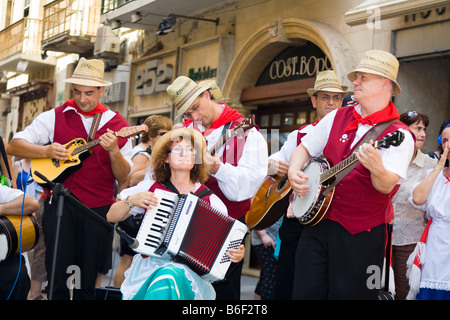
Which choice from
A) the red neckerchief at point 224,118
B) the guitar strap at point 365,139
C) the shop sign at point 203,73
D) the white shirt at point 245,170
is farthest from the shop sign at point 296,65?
the guitar strap at point 365,139

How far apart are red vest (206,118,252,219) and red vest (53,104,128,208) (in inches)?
47.8

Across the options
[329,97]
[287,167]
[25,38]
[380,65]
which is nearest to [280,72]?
[329,97]

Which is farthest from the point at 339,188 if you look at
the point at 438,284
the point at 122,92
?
the point at 122,92

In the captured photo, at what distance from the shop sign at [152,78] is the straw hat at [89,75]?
28.5 ft

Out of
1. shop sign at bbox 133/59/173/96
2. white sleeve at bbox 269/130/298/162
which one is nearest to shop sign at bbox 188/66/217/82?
shop sign at bbox 133/59/173/96

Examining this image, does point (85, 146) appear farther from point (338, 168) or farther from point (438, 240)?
point (438, 240)

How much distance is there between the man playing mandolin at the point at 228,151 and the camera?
4.89 metres

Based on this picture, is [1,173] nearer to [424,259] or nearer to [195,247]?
[195,247]

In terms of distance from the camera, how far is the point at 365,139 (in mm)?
4137

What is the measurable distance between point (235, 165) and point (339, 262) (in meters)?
1.24

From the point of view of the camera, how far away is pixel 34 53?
23.5 m

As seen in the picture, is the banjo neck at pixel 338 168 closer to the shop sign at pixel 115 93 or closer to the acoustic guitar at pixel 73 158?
the acoustic guitar at pixel 73 158

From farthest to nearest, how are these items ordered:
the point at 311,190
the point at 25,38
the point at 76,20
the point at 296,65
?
the point at 25,38 → the point at 76,20 → the point at 296,65 → the point at 311,190

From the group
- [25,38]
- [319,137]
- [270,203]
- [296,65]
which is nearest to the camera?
[319,137]
